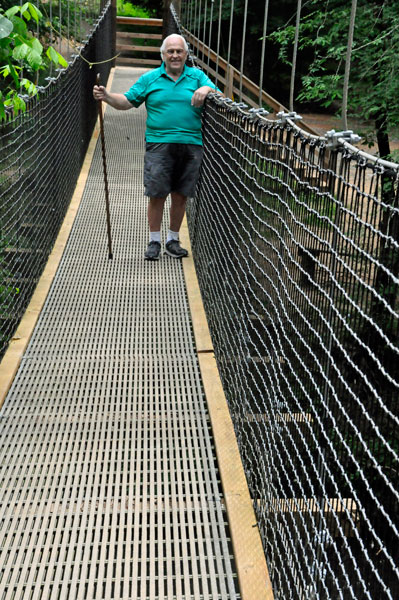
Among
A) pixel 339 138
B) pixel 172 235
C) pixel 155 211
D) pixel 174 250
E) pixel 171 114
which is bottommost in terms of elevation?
pixel 174 250

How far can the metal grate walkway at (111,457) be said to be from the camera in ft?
7.60

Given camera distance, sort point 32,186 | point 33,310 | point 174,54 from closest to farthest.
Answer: point 33,310 < point 32,186 < point 174,54

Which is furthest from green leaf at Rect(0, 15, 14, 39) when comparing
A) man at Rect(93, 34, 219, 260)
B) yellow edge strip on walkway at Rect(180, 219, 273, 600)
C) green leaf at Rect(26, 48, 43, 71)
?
man at Rect(93, 34, 219, 260)

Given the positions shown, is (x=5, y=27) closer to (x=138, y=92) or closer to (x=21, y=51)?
(x=21, y=51)

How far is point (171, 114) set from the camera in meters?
4.79

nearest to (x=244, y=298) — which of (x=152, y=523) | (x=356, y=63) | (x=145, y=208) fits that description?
(x=152, y=523)

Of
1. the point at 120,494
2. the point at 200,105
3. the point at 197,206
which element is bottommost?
the point at 120,494

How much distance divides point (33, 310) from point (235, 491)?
1954mm

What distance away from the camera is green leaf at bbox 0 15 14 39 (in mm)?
2318

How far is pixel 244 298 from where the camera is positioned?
3.37m

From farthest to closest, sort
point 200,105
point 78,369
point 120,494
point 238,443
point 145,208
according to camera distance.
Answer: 1. point 145,208
2. point 200,105
3. point 78,369
4. point 238,443
5. point 120,494

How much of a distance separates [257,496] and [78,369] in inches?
50.7

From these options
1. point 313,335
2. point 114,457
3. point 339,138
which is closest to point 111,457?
point 114,457

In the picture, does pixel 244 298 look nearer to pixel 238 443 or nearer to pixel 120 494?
pixel 238 443
